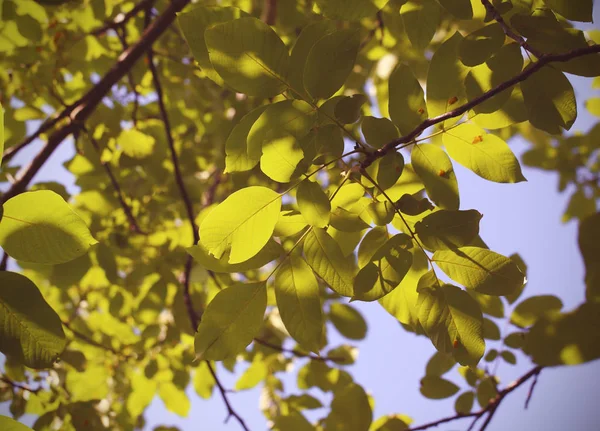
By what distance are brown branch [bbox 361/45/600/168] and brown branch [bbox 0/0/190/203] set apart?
1.28 m

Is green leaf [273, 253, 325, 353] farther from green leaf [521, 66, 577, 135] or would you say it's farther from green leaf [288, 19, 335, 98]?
green leaf [521, 66, 577, 135]

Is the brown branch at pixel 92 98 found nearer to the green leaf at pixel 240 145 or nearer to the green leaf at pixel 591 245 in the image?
the green leaf at pixel 240 145

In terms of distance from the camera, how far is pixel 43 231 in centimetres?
89

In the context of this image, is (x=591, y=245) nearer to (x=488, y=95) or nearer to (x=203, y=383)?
(x=488, y=95)

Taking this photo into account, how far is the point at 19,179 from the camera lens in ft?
5.14

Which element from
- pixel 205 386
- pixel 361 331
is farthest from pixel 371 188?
pixel 205 386

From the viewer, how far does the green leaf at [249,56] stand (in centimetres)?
90

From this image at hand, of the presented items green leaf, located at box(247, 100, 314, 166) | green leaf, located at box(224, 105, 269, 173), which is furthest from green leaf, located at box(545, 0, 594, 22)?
green leaf, located at box(224, 105, 269, 173)

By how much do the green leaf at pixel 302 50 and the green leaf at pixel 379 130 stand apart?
0.16m

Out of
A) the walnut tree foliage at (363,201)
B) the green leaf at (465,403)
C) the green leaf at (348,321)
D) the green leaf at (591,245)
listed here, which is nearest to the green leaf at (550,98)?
the walnut tree foliage at (363,201)

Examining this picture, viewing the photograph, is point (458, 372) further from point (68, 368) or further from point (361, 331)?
Answer: point (68, 368)

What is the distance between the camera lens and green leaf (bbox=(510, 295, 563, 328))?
1.48 m

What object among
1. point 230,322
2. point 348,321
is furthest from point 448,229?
point 348,321

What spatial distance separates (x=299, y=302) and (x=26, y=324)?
0.60m
